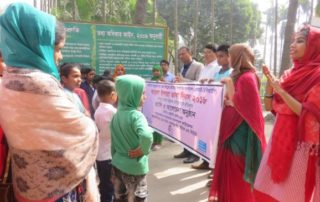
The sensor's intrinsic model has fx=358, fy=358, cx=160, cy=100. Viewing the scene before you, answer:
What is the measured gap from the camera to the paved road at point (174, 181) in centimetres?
418

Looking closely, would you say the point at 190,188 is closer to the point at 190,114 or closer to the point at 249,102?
the point at 190,114

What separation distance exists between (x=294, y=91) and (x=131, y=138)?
50.5 inches

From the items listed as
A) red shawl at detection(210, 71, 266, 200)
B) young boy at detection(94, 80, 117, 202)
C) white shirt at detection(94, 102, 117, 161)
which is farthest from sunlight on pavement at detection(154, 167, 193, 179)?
red shawl at detection(210, 71, 266, 200)

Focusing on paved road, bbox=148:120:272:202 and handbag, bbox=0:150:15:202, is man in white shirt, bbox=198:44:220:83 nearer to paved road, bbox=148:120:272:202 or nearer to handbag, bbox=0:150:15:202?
paved road, bbox=148:120:272:202

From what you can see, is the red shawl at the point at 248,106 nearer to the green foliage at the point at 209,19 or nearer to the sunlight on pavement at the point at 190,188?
the sunlight on pavement at the point at 190,188

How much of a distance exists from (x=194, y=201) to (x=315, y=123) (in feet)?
6.72

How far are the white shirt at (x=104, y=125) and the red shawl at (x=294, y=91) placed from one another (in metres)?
1.53

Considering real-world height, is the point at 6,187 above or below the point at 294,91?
below

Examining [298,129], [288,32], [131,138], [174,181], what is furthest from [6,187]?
[288,32]

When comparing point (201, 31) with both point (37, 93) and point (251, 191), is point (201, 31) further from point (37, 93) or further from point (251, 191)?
point (37, 93)

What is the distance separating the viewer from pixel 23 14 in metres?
1.52

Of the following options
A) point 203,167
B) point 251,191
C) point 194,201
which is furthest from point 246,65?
point 203,167

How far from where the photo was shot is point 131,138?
2850 millimetres

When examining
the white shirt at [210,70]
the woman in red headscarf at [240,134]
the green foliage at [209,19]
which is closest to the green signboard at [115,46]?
the white shirt at [210,70]
